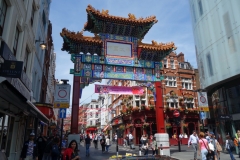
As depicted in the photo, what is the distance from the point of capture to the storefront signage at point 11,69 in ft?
23.1

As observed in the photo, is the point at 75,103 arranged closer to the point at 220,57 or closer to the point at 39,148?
the point at 39,148

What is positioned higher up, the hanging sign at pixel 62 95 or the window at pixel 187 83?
the window at pixel 187 83

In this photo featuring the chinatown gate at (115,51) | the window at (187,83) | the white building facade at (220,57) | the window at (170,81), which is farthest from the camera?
the window at (187,83)

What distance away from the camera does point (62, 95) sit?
32.0 feet

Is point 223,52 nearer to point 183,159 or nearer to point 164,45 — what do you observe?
point 164,45

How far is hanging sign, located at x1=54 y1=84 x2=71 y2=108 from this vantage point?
31.1 ft

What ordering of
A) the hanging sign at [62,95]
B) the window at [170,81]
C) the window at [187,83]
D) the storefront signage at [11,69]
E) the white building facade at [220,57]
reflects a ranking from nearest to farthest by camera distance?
the storefront signage at [11,69] → the hanging sign at [62,95] → the white building facade at [220,57] → the window at [170,81] → the window at [187,83]

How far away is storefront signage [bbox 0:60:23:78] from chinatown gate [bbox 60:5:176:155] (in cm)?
864

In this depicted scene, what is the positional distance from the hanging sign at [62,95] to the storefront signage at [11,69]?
270 centimetres

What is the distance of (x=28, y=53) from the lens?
14.5 meters

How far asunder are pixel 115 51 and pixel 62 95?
9.18m

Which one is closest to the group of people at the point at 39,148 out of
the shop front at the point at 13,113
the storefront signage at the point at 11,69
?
the shop front at the point at 13,113

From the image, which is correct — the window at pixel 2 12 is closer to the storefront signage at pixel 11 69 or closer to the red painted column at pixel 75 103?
the storefront signage at pixel 11 69

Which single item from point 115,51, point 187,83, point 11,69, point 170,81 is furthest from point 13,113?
point 187,83
